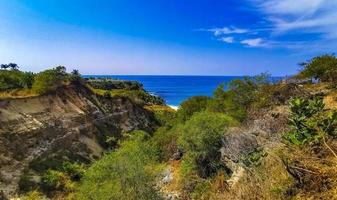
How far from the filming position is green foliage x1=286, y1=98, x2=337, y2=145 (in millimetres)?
9667

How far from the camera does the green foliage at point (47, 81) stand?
68.2 metres

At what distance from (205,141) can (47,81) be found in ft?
136

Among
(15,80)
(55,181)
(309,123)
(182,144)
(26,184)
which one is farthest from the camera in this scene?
(15,80)

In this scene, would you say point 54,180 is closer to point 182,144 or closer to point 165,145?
point 165,145

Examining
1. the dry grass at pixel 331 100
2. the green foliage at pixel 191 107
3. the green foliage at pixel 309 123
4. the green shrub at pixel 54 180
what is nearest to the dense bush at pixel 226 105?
the green foliage at pixel 191 107

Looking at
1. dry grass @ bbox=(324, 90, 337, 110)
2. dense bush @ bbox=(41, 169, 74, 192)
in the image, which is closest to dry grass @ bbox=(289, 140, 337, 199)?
dry grass @ bbox=(324, 90, 337, 110)

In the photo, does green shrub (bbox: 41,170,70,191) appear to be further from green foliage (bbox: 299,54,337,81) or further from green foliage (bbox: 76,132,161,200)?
green foliage (bbox: 299,54,337,81)

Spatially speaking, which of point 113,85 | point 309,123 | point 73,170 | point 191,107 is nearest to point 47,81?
point 73,170

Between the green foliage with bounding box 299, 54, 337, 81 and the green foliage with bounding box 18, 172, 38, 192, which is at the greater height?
the green foliage with bounding box 299, 54, 337, 81

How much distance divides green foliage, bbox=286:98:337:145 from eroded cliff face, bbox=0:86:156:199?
3967 cm

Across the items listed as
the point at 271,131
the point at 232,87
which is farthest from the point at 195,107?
the point at 271,131

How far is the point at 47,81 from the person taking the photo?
70.2 metres

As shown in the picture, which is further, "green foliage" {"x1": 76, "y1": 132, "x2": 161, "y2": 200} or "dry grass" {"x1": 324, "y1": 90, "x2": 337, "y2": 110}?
"green foliage" {"x1": 76, "y1": 132, "x2": 161, "y2": 200}

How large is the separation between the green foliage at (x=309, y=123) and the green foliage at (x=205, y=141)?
2393cm
